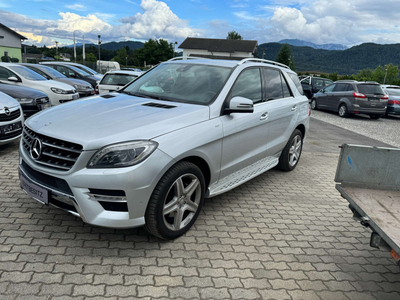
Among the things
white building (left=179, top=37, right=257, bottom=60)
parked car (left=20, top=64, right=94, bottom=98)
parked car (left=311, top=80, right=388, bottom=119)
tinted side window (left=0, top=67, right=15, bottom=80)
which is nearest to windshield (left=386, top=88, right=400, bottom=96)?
parked car (left=311, top=80, right=388, bottom=119)

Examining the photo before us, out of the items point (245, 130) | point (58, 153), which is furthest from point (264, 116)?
point (58, 153)

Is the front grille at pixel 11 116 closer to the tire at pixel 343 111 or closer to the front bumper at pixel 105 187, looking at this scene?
the front bumper at pixel 105 187

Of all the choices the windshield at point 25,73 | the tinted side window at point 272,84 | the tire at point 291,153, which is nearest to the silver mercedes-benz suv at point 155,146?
the tinted side window at point 272,84

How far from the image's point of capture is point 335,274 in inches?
119

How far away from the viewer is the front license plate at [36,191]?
2938 mm

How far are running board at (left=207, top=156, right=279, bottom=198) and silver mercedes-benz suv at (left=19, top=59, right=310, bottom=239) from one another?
0.5 inches

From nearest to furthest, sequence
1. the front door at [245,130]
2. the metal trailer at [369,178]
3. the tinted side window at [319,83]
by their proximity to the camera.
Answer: the metal trailer at [369,178], the front door at [245,130], the tinted side window at [319,83]

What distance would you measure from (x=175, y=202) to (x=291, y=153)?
330cm

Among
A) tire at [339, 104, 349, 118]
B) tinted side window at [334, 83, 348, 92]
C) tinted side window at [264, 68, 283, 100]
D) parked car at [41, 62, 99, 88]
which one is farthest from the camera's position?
parked car at [41, 62, 99, 88]

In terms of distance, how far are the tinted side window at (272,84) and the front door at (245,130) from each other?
0.67 feet

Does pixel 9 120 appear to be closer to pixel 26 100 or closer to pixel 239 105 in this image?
pixel 26 100

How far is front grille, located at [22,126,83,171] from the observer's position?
2.78m

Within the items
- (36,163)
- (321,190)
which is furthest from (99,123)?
(321,190)

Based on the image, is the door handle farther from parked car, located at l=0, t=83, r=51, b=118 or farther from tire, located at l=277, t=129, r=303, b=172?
parked car, located at l=0, t=83, r=51, b=118
